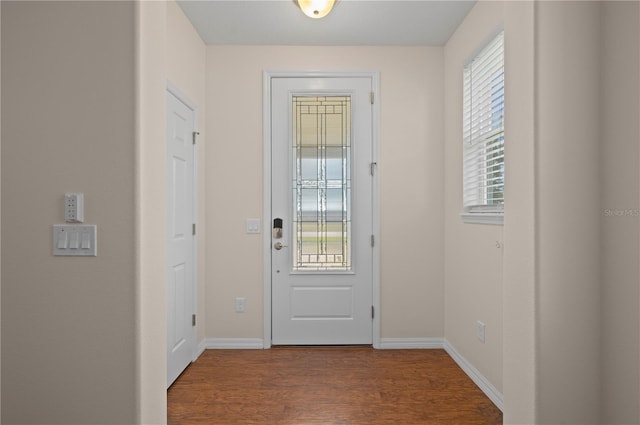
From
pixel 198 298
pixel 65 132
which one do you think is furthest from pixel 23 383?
pixel 198 298

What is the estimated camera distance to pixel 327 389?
2.48 metres

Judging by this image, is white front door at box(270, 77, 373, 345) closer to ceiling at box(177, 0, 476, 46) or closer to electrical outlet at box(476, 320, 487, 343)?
ceiling at box(177, 0, 476, 46)

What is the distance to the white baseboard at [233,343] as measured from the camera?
10.6 feet

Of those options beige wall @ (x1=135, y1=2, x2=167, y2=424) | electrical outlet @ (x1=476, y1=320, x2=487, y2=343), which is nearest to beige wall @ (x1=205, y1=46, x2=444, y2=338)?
electrical outlet @ (x1=476, y1=320, x2=487, y2=343)

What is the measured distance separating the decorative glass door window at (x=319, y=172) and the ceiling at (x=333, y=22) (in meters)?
0.52

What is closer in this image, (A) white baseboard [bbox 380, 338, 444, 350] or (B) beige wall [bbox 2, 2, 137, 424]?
(B) beige wall [bbox 2, 2, 137, 424]

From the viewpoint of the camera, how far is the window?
2.32 metres

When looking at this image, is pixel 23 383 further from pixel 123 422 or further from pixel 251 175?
pixel 251 175

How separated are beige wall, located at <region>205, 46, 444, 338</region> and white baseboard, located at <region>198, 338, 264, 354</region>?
0.14ft

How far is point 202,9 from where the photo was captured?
2.71 m

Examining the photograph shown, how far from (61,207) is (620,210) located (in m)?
1.90

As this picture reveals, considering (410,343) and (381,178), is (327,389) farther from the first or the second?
(381,178)

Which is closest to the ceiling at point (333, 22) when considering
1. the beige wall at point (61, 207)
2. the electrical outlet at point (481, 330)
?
the beige wall at point (61, 207)

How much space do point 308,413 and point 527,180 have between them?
1.76 m
